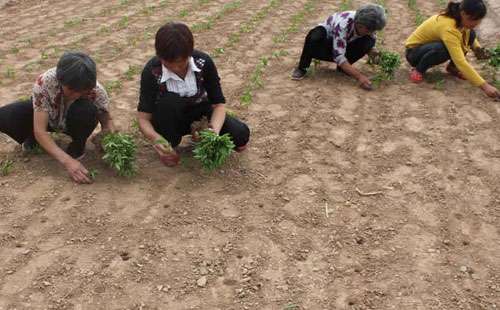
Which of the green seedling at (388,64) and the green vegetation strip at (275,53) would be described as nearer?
the green vegetation strip at (275,53)

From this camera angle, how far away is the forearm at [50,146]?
342 centimetres

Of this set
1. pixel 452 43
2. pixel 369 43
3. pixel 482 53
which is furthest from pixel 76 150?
pixel 482 53

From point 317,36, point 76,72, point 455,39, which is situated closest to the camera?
point 76,72

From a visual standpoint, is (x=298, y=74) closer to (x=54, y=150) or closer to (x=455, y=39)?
(x=455, y=39)

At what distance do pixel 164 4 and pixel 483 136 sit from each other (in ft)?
19.0

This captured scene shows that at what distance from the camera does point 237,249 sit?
119 inches

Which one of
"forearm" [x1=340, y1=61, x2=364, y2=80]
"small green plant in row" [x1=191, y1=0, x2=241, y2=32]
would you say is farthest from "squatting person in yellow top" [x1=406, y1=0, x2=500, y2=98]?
"small green plant in row" [x1=191, y1=0, x2=241, y2=32]

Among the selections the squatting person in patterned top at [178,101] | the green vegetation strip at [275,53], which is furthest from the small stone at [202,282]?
the green vegetation strip at [275,53]

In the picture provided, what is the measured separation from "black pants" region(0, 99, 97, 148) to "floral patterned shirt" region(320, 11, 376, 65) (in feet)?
8.33

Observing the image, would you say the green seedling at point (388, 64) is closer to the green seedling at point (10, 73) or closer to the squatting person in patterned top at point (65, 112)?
the squatting person in patterned top at point (65, 112)

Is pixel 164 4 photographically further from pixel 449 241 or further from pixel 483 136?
pixel 449 241

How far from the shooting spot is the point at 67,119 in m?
3.52

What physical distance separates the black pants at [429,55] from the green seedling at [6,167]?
3.83 meters

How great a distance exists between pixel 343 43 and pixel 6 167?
317cm
